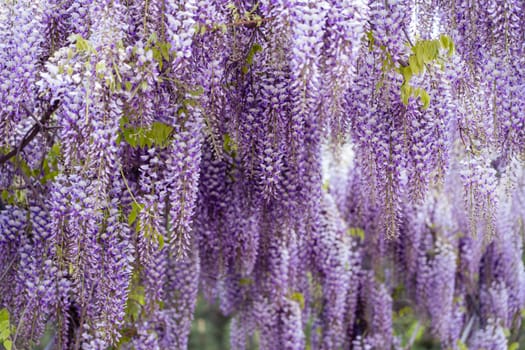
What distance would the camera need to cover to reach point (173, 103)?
2.96 m

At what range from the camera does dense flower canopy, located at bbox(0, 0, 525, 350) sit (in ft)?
8.67

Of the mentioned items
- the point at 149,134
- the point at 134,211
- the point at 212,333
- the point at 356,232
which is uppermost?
the point at 212,333

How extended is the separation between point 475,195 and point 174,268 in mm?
2195

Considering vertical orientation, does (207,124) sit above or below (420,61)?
below

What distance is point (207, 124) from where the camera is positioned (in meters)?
2.91

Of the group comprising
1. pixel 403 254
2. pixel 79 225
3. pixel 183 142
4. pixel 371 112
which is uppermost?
pixel 403 254

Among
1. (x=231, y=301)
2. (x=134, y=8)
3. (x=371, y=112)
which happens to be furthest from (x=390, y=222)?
(x=231, y=301)

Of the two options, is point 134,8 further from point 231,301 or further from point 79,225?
point 231,301

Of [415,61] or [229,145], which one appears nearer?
[415,61]

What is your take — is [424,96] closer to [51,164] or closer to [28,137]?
[28,137]

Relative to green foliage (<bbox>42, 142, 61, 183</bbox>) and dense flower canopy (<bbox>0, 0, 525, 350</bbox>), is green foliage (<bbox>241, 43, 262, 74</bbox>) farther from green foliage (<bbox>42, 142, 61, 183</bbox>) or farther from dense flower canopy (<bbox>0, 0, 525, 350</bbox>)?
green foliage (<bbox>42, 142, 61, 183</bbox>)

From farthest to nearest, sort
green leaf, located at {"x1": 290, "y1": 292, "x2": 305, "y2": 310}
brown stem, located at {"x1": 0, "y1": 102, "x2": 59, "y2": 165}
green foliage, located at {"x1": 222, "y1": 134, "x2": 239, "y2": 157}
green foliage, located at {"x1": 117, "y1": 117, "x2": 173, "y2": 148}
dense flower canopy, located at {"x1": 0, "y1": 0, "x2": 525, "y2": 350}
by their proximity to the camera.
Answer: green leaf, located at {"x1": 290, "y1": 292, "x2": 305, "y2": 310}
green foliage, located at {"x1": 222, "y1": 134, "x2": 239, "y2": 157}
brown stem, located at {"x1": 0, "y1": 102, "x2": 59, "y2": 165}
green foliage, located at {"x1": 117, "y1": 117, "x2": 173, "y2": 148}
dense flower canopy, located at {"x1": 0, "y1": 0, "x2": 525, "y2": 350}

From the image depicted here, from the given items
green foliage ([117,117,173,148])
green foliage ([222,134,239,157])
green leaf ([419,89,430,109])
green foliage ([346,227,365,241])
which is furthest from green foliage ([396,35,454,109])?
green foliage ([346,227,365,241])

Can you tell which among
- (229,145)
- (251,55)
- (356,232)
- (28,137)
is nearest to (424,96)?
(251,55)
